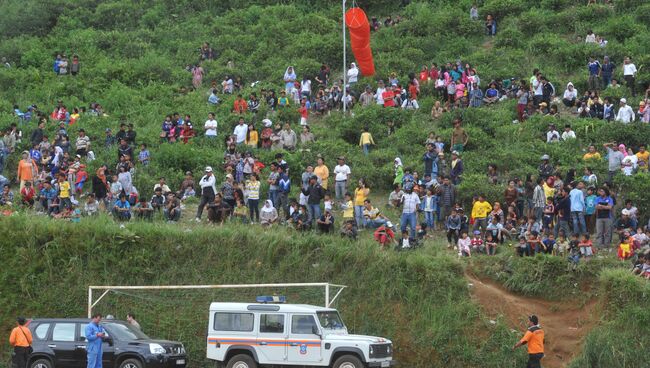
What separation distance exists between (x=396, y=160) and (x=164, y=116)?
13561mm

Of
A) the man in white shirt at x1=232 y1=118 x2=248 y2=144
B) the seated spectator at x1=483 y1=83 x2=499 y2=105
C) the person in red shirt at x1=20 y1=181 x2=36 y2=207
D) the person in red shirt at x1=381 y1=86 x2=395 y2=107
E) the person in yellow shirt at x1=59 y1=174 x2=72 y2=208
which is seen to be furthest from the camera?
the person in red shirt at x1=381 y1=86 x2=395 y2=107

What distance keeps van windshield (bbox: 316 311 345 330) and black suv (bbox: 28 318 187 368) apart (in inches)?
141

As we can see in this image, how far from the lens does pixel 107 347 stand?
2753 cm

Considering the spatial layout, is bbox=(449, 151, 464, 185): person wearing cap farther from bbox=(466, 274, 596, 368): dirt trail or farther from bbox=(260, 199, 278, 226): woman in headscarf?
bbox=(466, 274, 596, 368): dirt trail

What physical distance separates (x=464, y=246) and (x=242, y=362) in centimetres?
794

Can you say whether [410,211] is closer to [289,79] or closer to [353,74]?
[353,74]

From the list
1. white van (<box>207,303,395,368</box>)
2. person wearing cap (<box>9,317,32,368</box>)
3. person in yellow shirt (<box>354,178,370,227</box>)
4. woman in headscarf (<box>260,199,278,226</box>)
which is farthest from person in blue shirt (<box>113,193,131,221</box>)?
white van (<box>207,303,395,368</box>)

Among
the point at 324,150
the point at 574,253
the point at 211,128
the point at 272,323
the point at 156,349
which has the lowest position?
the point at 156,349

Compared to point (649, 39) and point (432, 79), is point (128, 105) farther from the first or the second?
point (649, 39)

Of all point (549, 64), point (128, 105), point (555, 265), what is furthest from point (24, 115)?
point (555, 265)

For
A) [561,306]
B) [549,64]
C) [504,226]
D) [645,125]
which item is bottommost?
[561,306]

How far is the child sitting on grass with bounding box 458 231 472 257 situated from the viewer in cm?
3203

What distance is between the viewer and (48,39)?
59406 mm

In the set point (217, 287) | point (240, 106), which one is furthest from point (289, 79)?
point (217, 287)
